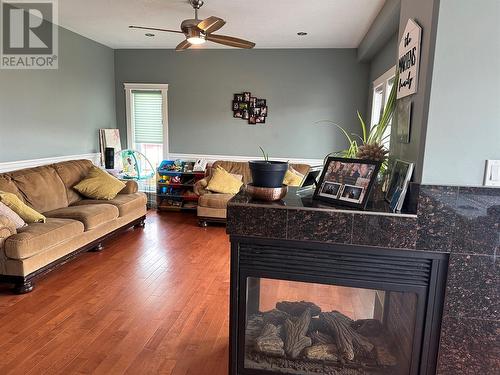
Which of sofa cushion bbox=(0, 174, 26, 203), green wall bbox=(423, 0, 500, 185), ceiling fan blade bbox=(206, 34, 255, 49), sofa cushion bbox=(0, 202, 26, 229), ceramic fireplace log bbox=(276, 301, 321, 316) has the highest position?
ceiling fan blade bbox=(206, 34, 255, 49)

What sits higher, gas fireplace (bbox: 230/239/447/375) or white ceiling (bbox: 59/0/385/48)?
white ceiling (bbox: 59/0/385/48)

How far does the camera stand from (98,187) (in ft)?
14.7

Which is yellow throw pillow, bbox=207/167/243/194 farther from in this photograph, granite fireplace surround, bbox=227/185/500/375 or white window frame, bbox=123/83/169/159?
granite fireplace surround, bbox=227/185/500/375

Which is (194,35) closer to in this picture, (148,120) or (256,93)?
Result: (256,93)

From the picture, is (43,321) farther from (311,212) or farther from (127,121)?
(127,121)

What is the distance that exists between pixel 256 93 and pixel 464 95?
475 cm

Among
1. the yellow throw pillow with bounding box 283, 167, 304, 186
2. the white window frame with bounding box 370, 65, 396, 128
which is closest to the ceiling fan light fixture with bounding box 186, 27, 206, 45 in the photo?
the white window frame with bounding box 370, 65, 396, 128

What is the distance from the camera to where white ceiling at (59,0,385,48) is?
12.4 feet

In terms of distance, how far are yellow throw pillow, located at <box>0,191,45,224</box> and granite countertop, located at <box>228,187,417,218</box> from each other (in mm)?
2514

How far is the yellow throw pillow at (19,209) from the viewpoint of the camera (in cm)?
321

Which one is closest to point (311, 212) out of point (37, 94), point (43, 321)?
point (43, 321)

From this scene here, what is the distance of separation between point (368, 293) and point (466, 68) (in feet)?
3.48

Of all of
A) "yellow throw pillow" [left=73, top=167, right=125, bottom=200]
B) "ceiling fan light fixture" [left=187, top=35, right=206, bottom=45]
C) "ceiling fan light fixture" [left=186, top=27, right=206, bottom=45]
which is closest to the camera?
"ceiling fan light fixture" [left=186, top=27, right=206, bottom=45]

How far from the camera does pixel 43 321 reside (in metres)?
2.54
